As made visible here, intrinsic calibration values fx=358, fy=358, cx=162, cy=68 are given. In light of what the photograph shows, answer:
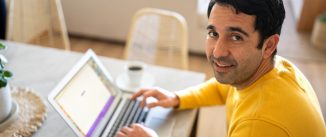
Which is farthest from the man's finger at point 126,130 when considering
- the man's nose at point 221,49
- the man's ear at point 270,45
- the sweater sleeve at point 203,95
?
the man's ear at point 270,45

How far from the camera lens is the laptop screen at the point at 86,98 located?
1176 millimetres

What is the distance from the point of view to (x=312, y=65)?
3.15 m

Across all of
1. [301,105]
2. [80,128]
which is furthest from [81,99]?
[301,105]

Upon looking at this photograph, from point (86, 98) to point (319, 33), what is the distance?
9.05 feet

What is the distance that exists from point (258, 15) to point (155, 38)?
1107mm

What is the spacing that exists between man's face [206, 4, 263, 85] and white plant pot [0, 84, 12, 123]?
681 mm

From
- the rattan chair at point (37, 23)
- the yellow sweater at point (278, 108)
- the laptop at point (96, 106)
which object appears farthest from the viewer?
the rattan chair at point (37, 23)

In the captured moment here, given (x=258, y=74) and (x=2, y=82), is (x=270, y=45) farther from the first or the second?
(x=2, y=82)

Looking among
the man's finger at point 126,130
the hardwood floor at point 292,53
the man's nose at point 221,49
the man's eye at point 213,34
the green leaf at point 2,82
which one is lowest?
the hardwood floor at point 292,53

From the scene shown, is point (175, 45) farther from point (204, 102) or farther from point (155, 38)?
point (204, 102)

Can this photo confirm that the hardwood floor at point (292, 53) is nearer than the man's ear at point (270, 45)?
No

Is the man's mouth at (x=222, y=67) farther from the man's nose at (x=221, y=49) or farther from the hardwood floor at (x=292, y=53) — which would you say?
the hardwood floor at (x=292, y=53)

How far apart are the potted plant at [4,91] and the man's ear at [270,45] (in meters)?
0.80

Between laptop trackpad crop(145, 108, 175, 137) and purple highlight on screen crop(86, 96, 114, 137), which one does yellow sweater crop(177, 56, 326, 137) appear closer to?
laptop trackpad crop(145, 108, 175, 137)
